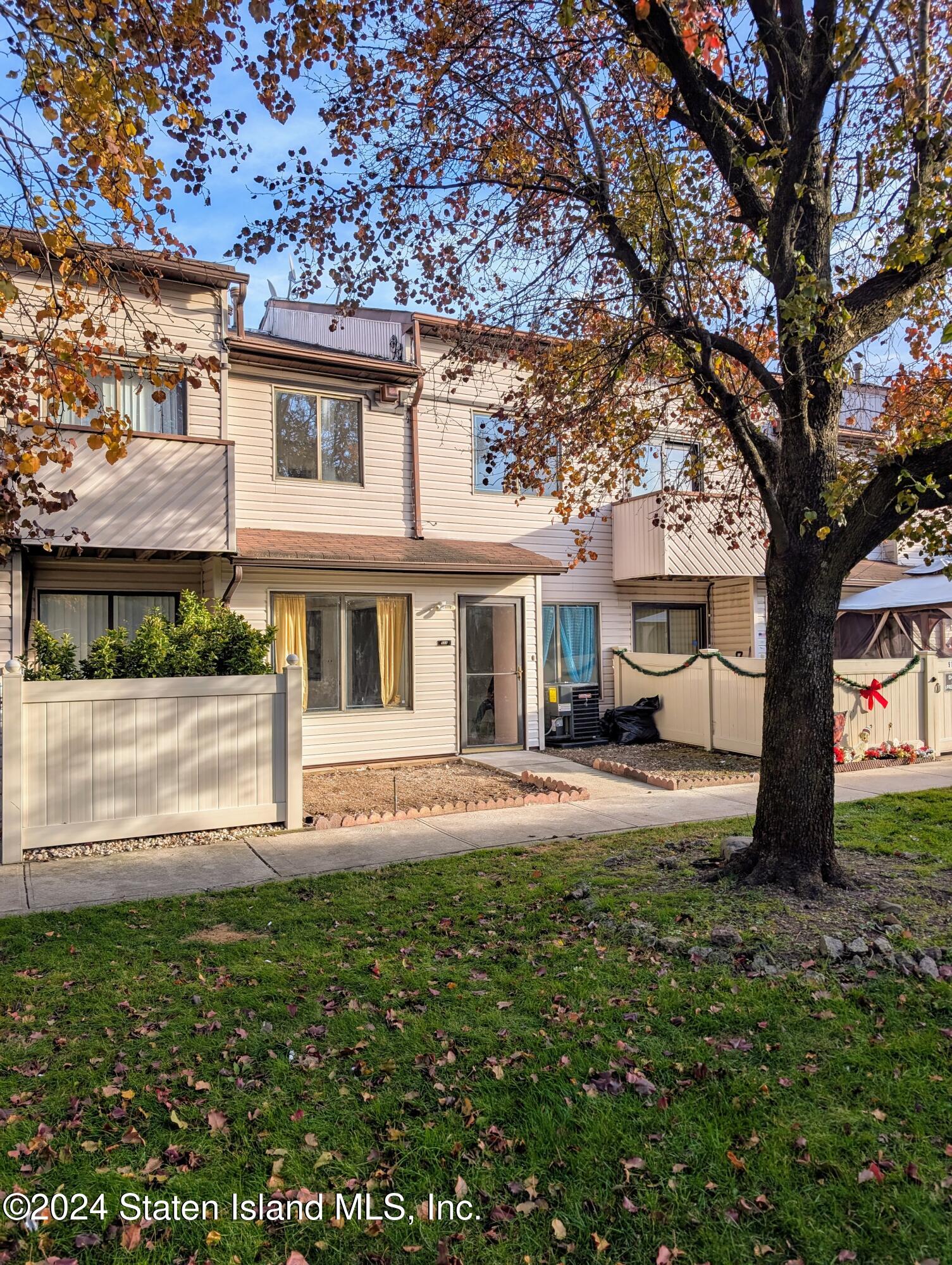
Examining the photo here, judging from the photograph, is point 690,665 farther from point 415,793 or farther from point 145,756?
point 145,756

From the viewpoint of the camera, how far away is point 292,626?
11727 millimetres

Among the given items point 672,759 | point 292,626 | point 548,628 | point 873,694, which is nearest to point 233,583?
point 292,626

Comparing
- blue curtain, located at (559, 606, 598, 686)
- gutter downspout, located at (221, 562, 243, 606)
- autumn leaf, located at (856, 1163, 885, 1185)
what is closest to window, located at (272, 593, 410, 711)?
gutter downspout, located at (221, 562, 243, 606)


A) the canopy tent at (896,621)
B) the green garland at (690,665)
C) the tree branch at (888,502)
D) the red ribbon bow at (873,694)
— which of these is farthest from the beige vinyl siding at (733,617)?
the tree branch at (888,502)

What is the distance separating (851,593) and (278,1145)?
654 inches

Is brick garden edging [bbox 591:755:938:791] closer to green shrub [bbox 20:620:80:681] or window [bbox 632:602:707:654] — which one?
window [bbox 632:602:707:654]

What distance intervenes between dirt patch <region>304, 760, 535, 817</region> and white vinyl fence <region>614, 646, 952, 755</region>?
3755 millimetres

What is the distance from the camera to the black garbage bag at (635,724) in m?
14.0

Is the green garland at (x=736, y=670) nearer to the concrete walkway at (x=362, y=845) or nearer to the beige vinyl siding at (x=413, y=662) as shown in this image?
A: the concrete walkway at (x=362, y=845)

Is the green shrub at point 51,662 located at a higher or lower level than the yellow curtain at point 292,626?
lower

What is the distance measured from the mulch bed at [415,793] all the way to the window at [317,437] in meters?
4.53

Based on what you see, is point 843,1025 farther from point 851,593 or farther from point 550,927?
point 851,593

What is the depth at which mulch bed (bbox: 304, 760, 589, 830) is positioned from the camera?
867cm

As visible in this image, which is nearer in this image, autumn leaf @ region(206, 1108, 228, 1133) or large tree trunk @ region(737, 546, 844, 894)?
autumn leaf @ region(206, 1108, 228, 1133)
